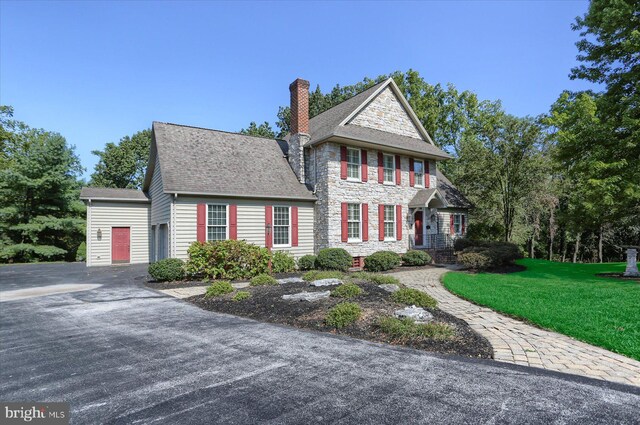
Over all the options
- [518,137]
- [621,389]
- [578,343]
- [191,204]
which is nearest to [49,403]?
[621,389]

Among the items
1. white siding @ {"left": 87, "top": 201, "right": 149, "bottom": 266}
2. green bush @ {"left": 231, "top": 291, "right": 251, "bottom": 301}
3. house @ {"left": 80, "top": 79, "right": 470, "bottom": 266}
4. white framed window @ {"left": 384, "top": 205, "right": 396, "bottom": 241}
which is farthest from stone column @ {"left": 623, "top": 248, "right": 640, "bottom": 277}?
white siding @ {"left": 87, "top": 201, "right": 149, "bottom": 266}

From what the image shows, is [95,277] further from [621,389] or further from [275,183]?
[621,389]

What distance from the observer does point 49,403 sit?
370cm

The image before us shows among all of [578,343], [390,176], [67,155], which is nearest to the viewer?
[578,343]

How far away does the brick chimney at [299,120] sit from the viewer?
59.2 feet

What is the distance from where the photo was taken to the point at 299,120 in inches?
717

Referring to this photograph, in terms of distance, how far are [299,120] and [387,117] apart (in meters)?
5.24

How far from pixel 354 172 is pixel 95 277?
12.6 m

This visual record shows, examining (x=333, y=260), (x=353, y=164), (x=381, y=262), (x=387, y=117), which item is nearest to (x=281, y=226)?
(x=333, y=260)

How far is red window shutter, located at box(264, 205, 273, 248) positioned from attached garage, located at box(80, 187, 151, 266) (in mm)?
7761

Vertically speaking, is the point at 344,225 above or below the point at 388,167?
below

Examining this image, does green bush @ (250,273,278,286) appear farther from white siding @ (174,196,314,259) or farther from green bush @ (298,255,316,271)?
green bush @ (298,255,316,271)

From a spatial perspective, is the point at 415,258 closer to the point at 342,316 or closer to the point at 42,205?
the point at 342,316

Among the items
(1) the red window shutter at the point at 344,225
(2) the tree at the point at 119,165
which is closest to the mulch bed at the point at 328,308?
(1) the red window shutter at the point at 344,225
